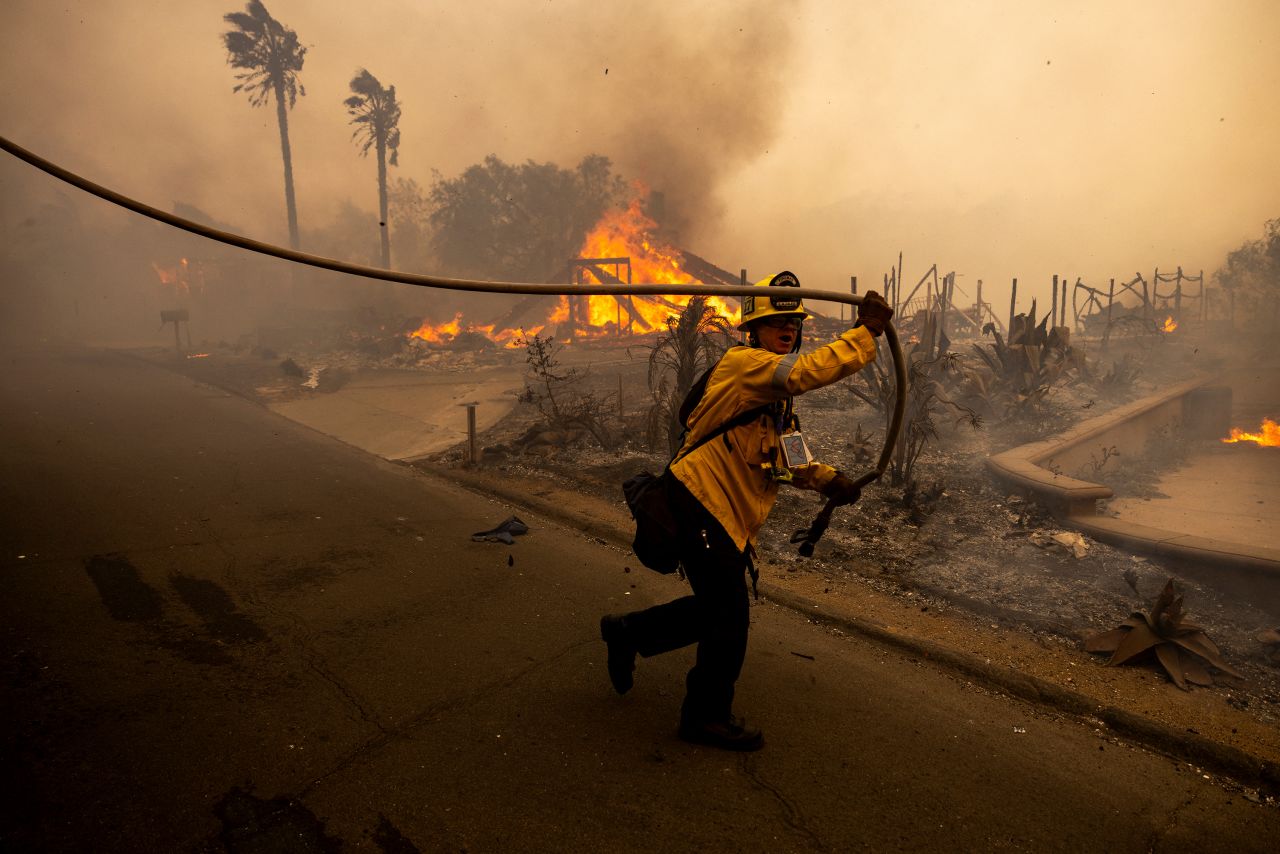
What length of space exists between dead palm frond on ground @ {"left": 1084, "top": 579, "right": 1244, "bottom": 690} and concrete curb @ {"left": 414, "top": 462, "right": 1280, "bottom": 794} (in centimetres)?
Answer: 69

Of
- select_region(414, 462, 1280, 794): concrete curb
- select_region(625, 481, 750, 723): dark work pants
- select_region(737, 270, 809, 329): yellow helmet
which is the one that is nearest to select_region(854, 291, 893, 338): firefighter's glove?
select_region(737, 270, 809, 329): yellow helmet

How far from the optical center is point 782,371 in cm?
260

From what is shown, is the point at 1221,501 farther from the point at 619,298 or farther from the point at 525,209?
the point at 525,209

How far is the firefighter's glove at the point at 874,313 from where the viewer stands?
2619 mm

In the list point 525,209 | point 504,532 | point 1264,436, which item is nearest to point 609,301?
point 525,209

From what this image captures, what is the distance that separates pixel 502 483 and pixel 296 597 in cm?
344

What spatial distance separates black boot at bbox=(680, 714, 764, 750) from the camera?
2955 mm

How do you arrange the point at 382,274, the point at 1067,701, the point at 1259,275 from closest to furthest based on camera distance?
the point at 382,274 < the point at 1067,701 < the point at 1259,275

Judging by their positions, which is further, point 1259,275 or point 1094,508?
point 1259,275

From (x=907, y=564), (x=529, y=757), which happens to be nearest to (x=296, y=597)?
(x=529, y=757)

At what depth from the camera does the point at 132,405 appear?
495 inches

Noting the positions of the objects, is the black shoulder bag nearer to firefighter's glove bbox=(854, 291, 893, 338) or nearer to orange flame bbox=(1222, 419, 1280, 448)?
firefighter's glove bbox=(854, 291, 893, 338)

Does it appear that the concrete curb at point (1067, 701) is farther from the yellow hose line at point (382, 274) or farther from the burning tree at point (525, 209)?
the burning tree at point (525, 209)

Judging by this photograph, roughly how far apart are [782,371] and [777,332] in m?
0.39
